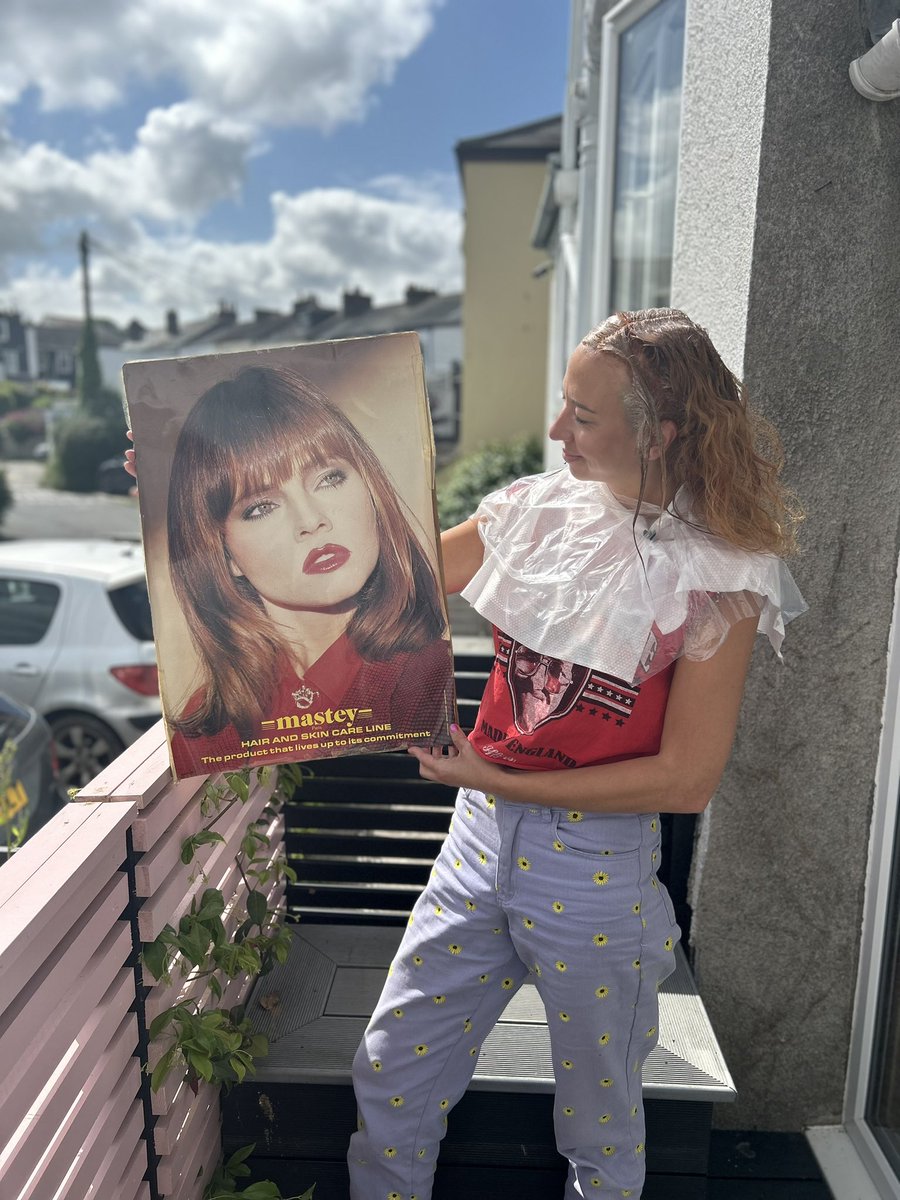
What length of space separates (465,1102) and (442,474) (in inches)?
771

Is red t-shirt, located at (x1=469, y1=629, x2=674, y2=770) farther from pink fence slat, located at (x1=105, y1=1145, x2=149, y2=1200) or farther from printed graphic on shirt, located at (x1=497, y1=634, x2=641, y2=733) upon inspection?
pink fence slat, located at (x1=105, y1=1145, x2=149, y2=1200)

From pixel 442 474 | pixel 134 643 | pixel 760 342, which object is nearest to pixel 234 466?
pixel 760 342

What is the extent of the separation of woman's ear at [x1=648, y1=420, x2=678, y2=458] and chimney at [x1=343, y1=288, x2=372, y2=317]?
41957 mm

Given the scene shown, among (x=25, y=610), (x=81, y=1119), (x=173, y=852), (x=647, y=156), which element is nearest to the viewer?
(x=81, y=1119)

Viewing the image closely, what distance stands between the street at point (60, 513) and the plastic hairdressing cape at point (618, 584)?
22.2m

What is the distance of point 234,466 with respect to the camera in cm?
153

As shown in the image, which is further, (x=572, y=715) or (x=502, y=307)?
(x=502, y=307)

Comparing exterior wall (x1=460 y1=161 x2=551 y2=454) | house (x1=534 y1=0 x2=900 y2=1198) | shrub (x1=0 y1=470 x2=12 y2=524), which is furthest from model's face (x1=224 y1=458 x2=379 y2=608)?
shrub (x1=0 y1=470 x2=12 y2=524)

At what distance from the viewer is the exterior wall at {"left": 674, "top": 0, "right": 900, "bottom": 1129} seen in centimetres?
200

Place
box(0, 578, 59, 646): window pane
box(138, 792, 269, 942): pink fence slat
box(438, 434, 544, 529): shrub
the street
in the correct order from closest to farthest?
box(138, 792, 269, 942): pink fence slat < box(0, 578, 59, 646): window pane < box(438, 434, 544, 529): shrub < the street

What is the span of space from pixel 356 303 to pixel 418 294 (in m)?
3.96

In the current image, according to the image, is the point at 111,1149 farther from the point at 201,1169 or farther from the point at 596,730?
the point at 596,730

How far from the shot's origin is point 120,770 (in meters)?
1.66

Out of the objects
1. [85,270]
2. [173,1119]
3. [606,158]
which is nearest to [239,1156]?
[173,1119]
